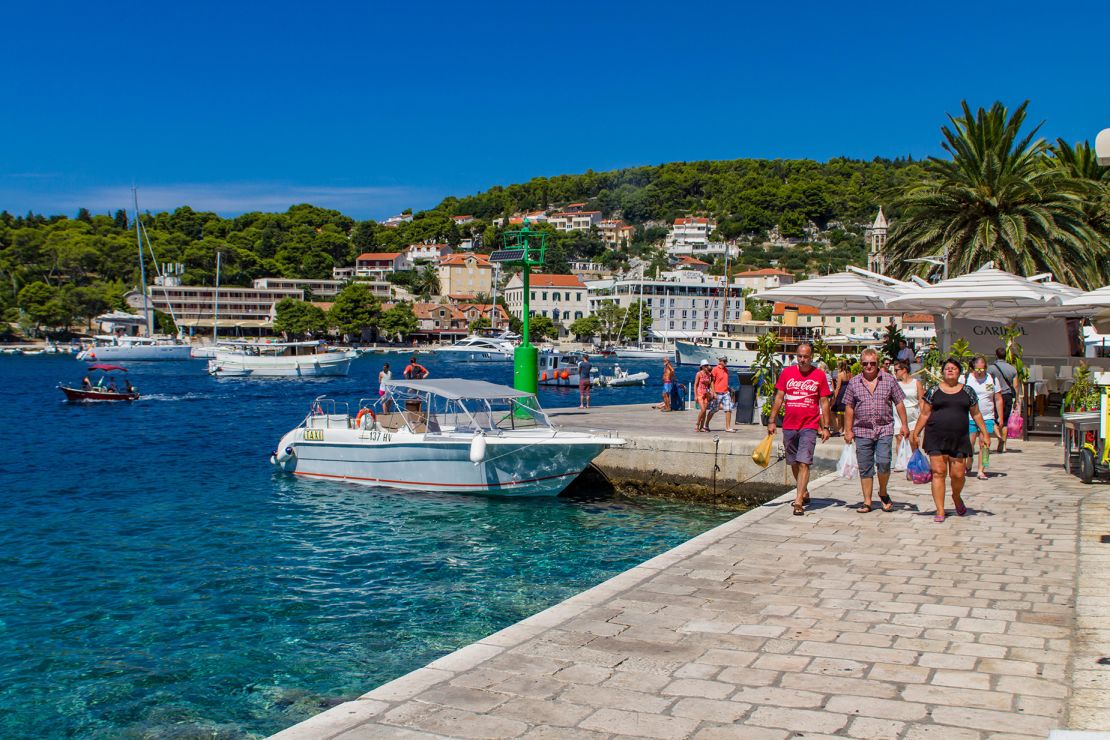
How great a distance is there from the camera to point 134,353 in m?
113

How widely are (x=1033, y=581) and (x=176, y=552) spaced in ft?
41.2

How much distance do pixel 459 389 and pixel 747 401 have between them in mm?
6604

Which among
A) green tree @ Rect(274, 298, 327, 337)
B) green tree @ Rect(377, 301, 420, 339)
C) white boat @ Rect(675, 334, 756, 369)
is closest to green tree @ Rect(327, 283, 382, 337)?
green tree @ Rect(377, 301, 420, 339)

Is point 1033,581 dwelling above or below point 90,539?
above

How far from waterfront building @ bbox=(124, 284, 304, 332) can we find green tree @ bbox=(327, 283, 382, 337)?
42.7 feet

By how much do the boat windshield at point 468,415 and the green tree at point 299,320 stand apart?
127075mm

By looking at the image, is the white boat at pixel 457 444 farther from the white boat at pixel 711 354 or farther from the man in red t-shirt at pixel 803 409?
the white boat at pixel 711 354

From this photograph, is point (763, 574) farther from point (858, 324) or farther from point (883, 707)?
point (858, 324)

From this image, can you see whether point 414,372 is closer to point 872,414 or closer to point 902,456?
point 902,456

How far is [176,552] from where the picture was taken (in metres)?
15.4

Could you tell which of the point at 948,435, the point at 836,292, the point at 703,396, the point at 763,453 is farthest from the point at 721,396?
the point at 948,435

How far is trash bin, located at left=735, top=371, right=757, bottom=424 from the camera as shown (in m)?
21.3

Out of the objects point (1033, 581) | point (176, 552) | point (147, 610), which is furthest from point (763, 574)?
point (176, 552)

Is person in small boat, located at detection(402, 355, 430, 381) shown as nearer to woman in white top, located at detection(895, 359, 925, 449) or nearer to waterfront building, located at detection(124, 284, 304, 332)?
woman in white top, located at detection(895, 359, 925, 449)
